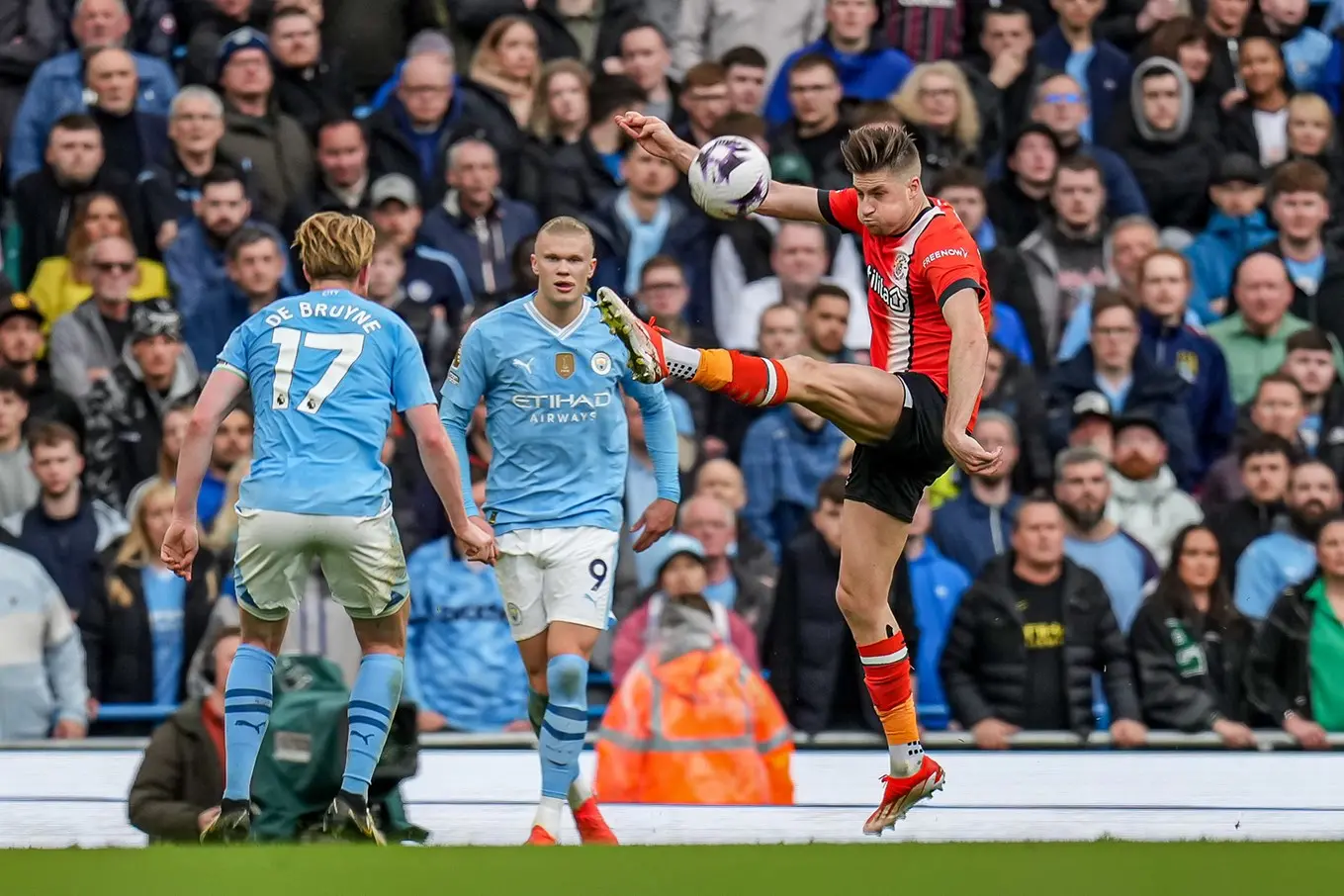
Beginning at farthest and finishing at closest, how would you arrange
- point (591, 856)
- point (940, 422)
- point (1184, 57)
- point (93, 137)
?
1. point (1184, 57)
2. point (93, 137)
3. point (940, 422)
4. point (591, 856)

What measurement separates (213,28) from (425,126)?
1.53 meters

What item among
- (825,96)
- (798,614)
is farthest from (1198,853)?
(825,96)

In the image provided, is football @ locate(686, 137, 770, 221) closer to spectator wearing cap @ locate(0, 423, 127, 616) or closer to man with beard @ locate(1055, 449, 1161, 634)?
man with beard @ locate(1055, 449, 1161, 634)

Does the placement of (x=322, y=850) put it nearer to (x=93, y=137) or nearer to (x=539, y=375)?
(x=539, y=375)

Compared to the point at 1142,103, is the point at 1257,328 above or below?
below

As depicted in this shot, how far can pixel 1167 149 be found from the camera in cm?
1436

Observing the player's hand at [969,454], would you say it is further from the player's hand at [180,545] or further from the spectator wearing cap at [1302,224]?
the spectator wearing cap at [1302,224]

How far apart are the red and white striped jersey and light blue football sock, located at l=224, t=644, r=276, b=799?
8.98ft

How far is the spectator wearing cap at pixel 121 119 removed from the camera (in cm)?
1319

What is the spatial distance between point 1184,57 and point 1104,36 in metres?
0.58

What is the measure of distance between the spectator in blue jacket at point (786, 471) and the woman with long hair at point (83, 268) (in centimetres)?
352

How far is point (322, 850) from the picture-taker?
23.6 feet

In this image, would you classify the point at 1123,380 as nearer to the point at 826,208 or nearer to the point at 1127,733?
the point at 1127,733

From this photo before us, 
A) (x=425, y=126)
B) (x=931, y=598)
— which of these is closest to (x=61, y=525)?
(x=425, y=126)
